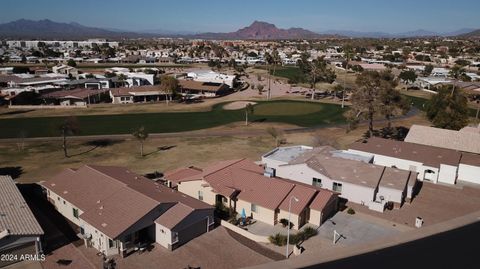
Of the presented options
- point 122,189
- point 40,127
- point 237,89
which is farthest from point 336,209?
point 237,89

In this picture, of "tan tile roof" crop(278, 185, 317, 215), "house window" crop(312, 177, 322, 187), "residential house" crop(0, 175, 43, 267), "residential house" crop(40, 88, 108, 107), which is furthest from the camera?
"residential house" crop(40, 88, 108, 107)

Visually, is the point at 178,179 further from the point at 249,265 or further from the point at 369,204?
the point at 369,204

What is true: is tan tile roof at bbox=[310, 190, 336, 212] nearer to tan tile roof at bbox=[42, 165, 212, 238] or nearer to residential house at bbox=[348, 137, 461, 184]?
tan tile roof at bbox=[42, 165, 212, 238]

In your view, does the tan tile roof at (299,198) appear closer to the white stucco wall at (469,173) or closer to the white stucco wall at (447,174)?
the white stucco wall at (447,174)

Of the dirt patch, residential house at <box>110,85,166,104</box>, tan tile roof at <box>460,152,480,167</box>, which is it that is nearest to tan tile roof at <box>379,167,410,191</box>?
tan tile roof at <box>460,152,480,167</box>

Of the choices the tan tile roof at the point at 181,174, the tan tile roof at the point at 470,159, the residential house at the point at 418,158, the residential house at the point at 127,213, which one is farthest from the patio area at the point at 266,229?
the tan tile roof at the point at 470,159

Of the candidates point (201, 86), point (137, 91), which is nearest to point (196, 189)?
point (137, 91)
